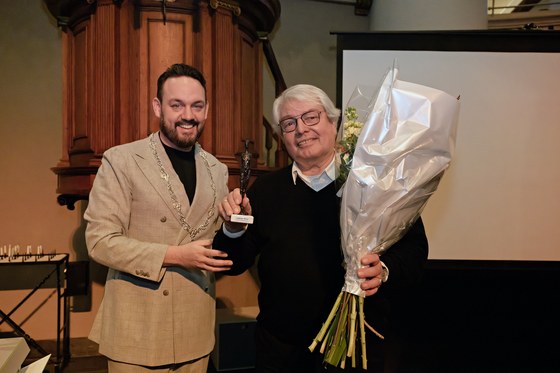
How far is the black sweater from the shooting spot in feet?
4.53

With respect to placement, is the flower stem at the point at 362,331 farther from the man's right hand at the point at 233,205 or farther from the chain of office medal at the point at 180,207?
the chain of office medal at the point at 180,207

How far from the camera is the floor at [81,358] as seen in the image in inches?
131

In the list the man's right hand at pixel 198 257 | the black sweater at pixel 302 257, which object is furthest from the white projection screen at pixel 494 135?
the man's right hand at pixel 198 257

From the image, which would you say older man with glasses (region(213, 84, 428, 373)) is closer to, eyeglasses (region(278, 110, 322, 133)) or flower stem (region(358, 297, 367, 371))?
eyeglasses (region(278, 110, 322, 133))

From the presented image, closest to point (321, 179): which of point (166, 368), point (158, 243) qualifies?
point (158, 243)

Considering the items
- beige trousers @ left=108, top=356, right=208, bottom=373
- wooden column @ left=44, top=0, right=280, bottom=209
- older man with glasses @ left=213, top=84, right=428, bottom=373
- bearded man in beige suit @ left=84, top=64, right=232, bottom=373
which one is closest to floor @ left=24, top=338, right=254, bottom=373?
wooden column @ left=44, top=0, right=280, bottom=209

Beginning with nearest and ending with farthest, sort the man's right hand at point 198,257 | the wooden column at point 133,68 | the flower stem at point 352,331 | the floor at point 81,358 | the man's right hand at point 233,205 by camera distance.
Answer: the flower stem at point 352,331 < the man's right hand at point 233,205 < the man's right hand at point 198,257 < the wooden column at point 133,68 < the floor at point 81,358

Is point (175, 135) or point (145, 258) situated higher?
point (175, 135)

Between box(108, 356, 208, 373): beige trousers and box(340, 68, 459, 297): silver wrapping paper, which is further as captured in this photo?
box(108, 356, 208, 373): beige trousers

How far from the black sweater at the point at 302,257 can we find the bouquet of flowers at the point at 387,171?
8.4 inches

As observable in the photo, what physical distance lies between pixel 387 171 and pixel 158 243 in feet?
2.77

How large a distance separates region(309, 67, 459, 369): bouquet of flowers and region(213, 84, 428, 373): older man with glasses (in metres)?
0.20

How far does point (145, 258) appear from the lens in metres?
1.41

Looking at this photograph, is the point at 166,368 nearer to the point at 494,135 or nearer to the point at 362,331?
the point at 362,331
